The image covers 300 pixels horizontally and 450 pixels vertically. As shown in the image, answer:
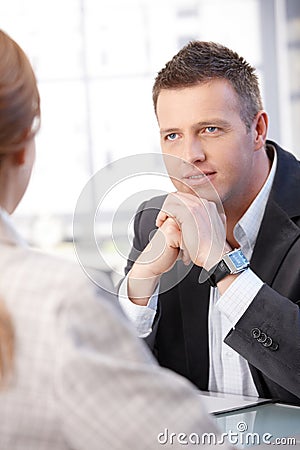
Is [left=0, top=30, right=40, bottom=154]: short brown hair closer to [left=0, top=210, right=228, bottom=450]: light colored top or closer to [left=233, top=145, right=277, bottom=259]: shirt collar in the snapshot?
[left=0, top=210, right=228, bottom=450]: light colored top

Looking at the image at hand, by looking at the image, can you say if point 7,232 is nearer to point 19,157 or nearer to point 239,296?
point 19,157

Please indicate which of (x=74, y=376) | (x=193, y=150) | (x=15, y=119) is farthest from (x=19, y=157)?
(x=193, y=150)

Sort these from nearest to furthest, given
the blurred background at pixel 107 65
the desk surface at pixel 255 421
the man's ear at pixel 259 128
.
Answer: the desk surface at pixel 255 421
the man's ear at pixel 259 128
the blurred background at pixel 107 65

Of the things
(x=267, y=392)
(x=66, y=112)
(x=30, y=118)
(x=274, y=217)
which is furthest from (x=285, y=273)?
(x=66, y=112)

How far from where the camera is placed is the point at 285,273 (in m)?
1.81

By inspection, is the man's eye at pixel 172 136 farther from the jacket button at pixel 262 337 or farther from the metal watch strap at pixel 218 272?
the jacket button at pixel 262 337


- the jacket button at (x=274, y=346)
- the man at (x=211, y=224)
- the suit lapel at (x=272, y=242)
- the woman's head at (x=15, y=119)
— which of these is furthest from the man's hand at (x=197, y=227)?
the woman's head at (x=15, y=119)

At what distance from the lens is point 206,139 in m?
1.87

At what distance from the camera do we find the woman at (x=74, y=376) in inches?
31.2

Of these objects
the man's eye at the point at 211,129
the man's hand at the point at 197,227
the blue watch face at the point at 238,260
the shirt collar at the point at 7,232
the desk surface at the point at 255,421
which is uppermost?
the shirt collar at the point at 7,232

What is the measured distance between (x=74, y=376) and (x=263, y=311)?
2.98 feet

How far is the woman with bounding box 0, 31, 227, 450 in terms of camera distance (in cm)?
79

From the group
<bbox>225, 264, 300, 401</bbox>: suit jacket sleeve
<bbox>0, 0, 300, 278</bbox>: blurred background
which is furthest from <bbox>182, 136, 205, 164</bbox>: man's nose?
<bbox>0, 0, 300, 278</bbox>: blurred background

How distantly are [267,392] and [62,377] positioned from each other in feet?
3.43
